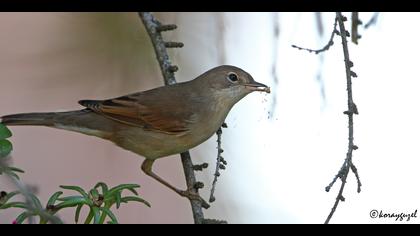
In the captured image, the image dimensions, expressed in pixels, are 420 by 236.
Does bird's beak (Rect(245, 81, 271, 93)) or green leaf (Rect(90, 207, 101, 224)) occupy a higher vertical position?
bird's beak (Rect(245, 81, 271, 93))

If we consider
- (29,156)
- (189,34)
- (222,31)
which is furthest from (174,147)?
(29,156)

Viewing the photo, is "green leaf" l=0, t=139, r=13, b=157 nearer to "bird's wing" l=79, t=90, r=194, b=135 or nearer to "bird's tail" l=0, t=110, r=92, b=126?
"bird's tail" l=0, t=110, r=92, b=126

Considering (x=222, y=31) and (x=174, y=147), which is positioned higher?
(x=222, y=31)

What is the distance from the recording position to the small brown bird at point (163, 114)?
435cm

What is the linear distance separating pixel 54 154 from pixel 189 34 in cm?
184

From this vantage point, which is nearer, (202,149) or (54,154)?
(202,149)

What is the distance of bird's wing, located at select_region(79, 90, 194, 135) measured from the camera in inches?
175

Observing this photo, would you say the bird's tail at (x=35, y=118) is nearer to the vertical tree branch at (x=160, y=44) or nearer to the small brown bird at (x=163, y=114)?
the small brown bird at (x=163, y=114)

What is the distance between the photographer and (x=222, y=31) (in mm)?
4574

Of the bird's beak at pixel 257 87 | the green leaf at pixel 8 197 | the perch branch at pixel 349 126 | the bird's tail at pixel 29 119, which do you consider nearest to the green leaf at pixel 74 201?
the green leaf at pixel 8 197

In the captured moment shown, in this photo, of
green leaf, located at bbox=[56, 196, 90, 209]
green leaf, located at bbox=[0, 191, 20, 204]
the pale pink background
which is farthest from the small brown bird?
green leaf, located at bbox=[0, 191, 20, 204]

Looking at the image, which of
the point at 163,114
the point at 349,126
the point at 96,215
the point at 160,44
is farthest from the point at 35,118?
the point at 349,126

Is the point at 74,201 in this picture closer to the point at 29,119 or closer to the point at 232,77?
the point at 29,119
